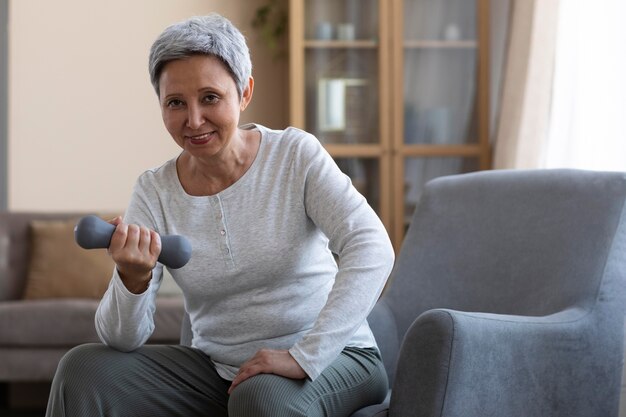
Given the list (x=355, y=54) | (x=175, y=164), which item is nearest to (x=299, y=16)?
(x=355, y=54)

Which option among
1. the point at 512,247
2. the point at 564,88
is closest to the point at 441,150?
the point at 564,88

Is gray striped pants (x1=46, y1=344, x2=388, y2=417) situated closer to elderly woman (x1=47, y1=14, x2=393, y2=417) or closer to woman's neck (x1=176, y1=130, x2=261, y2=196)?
elderly woman (x1=47, y1=14, x2=393, y2=417)

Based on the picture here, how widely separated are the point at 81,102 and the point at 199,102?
297 centimetres

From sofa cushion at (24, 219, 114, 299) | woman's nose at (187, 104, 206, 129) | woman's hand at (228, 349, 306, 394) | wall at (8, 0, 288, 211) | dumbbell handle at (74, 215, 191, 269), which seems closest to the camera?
dumbbell handle at (74, 215, 191, 269)

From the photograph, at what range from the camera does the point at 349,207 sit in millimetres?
1683

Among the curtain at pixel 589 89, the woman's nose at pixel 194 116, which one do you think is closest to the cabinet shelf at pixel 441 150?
the curtain at pixel 589 89

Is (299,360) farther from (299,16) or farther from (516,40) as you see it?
(299,16)

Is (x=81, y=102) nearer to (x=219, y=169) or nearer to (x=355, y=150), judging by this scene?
(x=355, y=150)

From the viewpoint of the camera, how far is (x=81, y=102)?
450 centimetres

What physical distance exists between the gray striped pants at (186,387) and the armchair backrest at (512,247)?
39cm

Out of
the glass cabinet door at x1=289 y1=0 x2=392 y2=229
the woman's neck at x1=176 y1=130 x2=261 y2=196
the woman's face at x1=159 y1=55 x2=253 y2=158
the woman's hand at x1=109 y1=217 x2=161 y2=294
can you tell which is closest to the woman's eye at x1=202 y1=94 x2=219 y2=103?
the woman's face at x1=159 y1=55 x2=253 y2=158

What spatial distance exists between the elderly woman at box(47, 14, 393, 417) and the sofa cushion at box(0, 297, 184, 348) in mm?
1686

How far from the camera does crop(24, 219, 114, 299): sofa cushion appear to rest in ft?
12.5

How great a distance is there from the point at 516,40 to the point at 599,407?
225 cm
